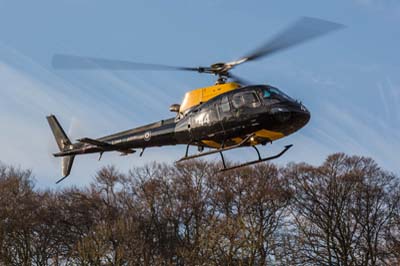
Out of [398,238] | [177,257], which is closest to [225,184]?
[177,257]

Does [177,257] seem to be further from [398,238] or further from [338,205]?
[398,238]

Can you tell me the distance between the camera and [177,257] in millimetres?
45594

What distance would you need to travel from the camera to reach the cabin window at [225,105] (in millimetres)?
22422

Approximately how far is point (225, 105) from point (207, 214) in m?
26.4

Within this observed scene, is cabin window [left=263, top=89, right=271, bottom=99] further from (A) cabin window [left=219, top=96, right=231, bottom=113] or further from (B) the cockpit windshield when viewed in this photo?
(A) cabin window [left=219, top=96, right=231, bottom=113]

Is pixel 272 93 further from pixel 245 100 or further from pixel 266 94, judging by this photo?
pixel 245 100

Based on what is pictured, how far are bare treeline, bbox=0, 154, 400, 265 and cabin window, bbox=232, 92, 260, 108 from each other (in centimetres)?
1942

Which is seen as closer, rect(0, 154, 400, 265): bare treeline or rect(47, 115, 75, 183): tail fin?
rect(47, 115, 75, 183): tail fin

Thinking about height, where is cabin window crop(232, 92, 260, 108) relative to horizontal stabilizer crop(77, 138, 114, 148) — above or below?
below

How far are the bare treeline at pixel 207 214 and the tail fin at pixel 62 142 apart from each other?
397 inches

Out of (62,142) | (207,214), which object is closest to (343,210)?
(207,214)

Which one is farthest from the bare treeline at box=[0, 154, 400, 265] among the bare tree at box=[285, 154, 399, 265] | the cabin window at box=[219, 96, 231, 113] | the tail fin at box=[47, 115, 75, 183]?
the cabin window at box=[219, 96, 231, 113]

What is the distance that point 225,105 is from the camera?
73.8 feet

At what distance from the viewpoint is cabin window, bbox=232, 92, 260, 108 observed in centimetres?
2202
